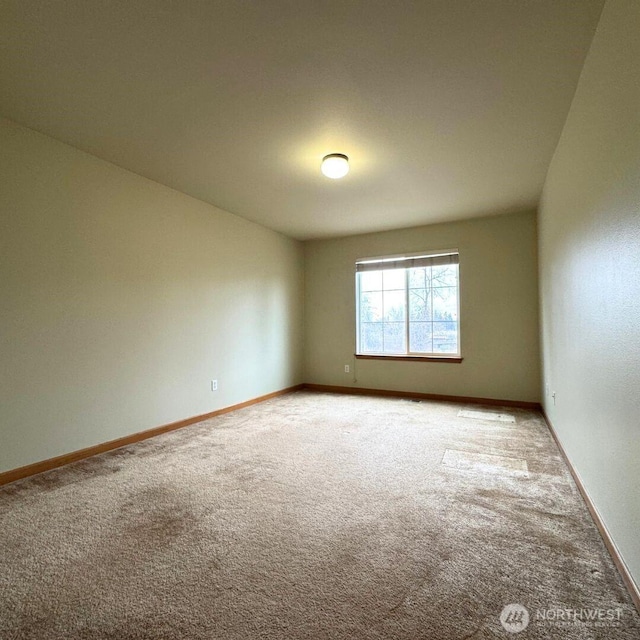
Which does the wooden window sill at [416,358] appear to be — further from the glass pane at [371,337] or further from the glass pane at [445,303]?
the glass pane at [445,303]

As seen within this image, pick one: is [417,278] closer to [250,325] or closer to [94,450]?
[250,325]

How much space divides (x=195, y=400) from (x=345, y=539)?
2723mm

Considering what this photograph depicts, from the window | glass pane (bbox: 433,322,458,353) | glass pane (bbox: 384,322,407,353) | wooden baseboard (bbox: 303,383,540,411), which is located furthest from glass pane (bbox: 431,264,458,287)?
wooden baseboard (bbox: 303,383,540,411)

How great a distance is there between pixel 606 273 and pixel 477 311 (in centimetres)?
335

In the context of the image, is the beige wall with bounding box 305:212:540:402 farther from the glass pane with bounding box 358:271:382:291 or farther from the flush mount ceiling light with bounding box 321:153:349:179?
the flush mount ceiling light with bounding box 321:153:349:179

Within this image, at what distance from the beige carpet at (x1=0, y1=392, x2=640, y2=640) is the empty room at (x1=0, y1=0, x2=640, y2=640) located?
13mm

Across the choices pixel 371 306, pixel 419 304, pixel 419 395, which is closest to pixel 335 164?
pixel 419 304

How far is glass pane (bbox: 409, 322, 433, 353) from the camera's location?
208 inches

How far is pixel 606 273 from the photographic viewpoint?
1.67 metres

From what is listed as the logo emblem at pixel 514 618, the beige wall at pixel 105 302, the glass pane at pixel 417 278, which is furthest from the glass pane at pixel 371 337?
the logo emblem at pixel 514 618

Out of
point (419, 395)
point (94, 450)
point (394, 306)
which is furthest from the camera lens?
point (394, 306)

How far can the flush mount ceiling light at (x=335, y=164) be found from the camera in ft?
9.94

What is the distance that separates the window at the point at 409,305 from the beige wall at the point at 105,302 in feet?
6.19

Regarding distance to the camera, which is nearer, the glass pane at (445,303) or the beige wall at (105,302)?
the beige wall at (105,302)
